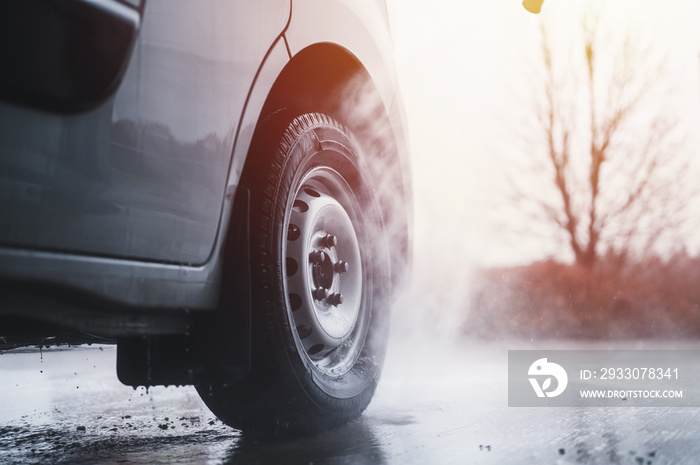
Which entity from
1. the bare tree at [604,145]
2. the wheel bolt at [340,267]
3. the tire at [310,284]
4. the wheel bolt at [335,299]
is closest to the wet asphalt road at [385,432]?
the tire at [310,284]

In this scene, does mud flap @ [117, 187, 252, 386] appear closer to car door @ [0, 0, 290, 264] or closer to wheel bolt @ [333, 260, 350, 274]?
car door @ [0, 0, 290, 264]

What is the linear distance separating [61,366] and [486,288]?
182 inches

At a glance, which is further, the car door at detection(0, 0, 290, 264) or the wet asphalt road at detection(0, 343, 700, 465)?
the wet asphalt road at detection(0, 343, 700, 465)

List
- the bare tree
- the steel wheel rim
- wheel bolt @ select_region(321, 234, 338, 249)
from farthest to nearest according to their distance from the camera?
the bare tree < wheel bolt @ select_region(321, 234, 338, 249) < the steel wheel rim

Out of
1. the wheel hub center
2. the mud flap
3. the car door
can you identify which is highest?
the car door

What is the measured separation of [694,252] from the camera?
8.62 metres

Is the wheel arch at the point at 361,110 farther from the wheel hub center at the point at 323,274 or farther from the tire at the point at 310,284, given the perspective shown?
the wheel hub center at the point at 323,274

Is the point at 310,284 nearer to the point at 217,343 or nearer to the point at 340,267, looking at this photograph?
the point at 340,267

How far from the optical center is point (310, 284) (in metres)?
2.33

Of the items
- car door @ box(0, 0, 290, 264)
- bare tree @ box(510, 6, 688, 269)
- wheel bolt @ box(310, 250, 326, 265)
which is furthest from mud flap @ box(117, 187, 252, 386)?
bare tree @ box(510, 6, 688, 269)

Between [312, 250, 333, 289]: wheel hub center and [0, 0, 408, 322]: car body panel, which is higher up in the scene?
[0, 0, 408, 322]: car body panel

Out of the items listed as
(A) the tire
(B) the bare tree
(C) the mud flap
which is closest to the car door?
(C) the mud flap

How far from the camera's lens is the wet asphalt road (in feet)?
6.51

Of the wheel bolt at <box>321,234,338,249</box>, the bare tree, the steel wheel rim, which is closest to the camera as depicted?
the steel wheel rim
